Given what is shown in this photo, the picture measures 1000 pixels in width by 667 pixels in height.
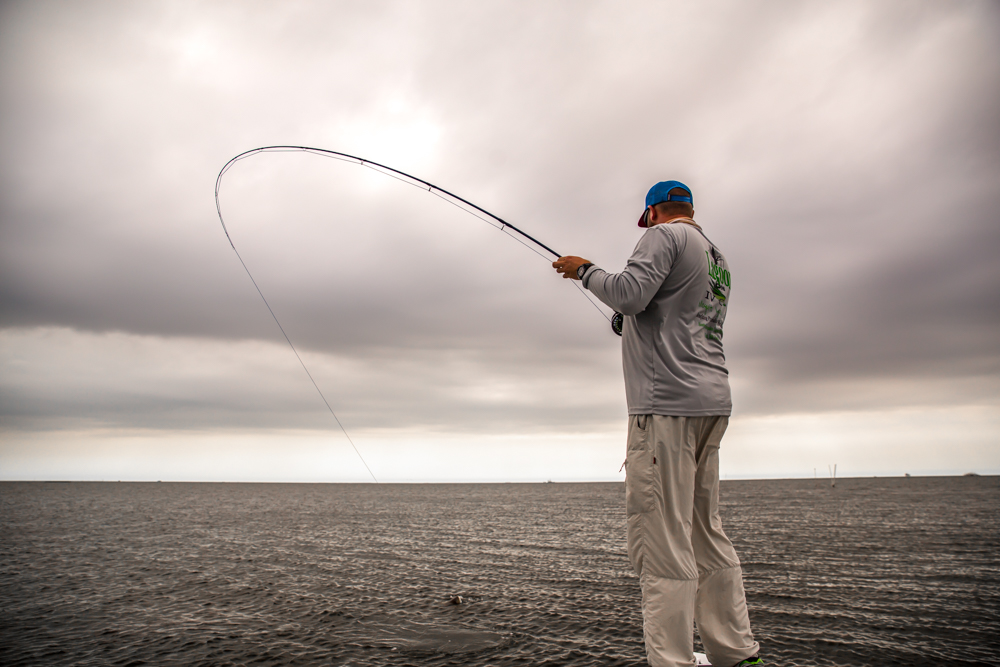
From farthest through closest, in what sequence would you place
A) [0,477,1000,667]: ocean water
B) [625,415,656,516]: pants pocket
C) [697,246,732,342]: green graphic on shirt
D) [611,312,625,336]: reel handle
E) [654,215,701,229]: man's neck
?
[0,477,1000,667]: ocean water → [611,312,625,336]: reel handle → [654,215,701,229]: man's neck → [697,246,732,342]: green graphic on shirt → [625,415,656,516]: pants pocket

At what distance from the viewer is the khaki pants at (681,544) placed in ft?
8.37

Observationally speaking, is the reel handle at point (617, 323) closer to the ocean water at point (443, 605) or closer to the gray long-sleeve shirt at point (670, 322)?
the gray long-sleeve shirt at point (670, 322)

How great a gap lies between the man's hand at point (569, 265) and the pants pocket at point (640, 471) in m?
0.97

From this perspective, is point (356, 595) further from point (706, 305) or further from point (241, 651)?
point (706, 305)

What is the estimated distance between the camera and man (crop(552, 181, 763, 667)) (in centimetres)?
261

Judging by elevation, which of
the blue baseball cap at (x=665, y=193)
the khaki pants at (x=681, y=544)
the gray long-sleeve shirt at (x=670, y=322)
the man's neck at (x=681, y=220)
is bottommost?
the khaki pants at (x=681, y=544)

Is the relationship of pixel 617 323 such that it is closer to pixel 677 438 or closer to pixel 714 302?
pixel 714 302

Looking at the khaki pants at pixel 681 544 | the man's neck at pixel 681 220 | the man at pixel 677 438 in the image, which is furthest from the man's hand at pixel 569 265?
the khaki pants at pixel 681 544

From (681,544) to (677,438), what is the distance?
520mm

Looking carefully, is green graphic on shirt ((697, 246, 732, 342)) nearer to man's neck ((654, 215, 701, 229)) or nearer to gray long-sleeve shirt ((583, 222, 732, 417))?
gray long-sleeve shirt ((583, 222, 732, 417))

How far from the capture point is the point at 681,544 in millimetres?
2627

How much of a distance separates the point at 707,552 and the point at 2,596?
8.87 meters

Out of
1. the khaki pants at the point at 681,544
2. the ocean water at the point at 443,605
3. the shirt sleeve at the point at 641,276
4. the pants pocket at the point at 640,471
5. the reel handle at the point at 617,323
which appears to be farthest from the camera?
the ocean water at the point at 443,605

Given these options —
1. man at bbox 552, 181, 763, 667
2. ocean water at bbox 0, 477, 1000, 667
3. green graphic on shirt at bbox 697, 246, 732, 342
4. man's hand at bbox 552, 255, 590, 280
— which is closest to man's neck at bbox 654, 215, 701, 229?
man at bbox 552, 181, 763, 667
